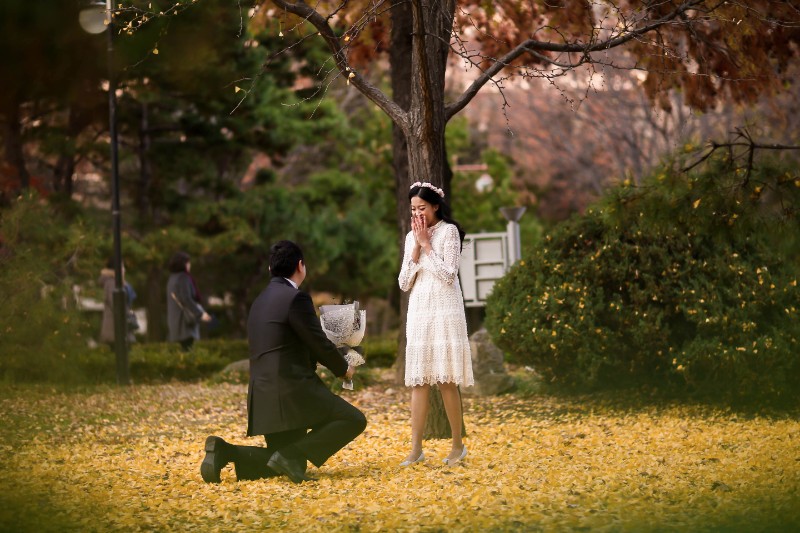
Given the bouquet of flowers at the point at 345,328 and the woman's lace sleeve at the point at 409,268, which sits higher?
the woman's lace sleeve at the point at 409,268

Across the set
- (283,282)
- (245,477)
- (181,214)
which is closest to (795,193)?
(283,282)

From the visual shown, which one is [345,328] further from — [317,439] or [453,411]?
[453,411]

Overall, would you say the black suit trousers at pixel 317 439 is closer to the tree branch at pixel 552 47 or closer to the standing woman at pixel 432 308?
the standing woman at pixel 432 308

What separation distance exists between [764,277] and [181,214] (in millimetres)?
13960

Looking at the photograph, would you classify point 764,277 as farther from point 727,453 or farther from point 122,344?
point 122,344

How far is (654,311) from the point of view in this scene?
11156 mm

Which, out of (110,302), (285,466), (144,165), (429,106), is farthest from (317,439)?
(144,165)

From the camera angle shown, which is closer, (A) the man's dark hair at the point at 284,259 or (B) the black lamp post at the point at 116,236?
(A) the man's dark hair at the point at 284,259

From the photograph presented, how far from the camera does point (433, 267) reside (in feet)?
26.2

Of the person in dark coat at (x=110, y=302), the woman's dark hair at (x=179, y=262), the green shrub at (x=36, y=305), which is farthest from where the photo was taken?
the person in dark coat at (x=110, y=302)

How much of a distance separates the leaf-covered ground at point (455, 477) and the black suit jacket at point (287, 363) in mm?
495

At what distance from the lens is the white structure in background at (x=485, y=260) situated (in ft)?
55.0

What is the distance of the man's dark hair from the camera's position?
7.55 meters

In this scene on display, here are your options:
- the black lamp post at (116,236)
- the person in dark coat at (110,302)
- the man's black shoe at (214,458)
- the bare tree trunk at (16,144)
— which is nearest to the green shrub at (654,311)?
the man's black shoe at (214,458)
